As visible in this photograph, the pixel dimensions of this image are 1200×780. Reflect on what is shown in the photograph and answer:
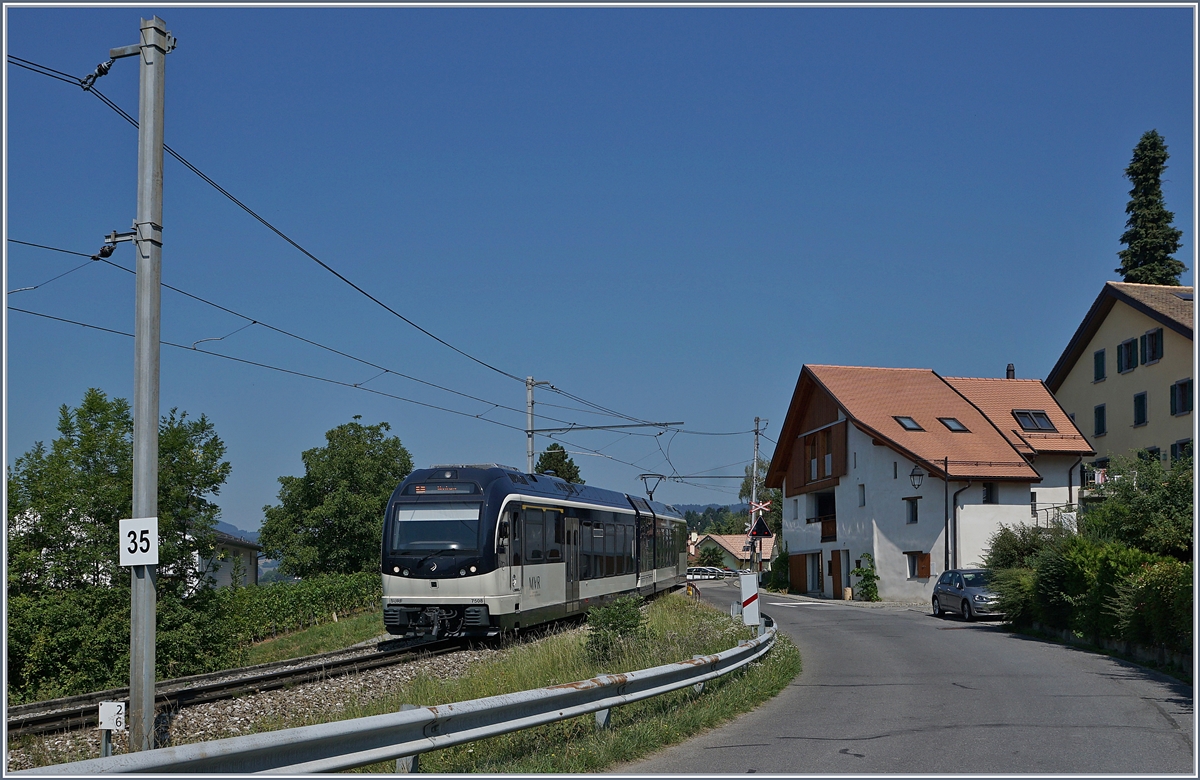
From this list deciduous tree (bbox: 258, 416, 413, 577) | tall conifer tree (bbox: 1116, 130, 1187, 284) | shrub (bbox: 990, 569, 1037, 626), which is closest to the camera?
shrub (bbox: 990, 569, 1037, 626)

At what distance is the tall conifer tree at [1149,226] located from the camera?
57.9 metres

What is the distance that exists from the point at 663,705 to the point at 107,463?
1505 centimetres

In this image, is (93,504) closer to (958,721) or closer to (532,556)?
(532,556)

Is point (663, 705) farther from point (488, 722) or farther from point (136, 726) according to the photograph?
point (136, 726)

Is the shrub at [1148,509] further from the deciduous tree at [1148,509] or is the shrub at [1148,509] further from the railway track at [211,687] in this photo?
the railway track at [211,687]

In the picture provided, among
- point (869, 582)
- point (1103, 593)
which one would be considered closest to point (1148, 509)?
point (1103, 593)

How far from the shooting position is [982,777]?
7.82 meters

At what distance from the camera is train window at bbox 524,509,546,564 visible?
822 inches

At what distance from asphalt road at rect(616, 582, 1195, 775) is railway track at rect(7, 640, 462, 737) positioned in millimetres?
6501

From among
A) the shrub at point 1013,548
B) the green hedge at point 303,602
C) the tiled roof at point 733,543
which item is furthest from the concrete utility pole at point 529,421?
the tiled roof at point 733,543

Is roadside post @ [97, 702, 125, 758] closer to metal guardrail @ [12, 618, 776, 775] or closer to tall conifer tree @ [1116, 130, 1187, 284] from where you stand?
metal guardrail @ [12, 618, 776, 775]

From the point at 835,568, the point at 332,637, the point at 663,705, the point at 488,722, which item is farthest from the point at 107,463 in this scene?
the point at 835,568

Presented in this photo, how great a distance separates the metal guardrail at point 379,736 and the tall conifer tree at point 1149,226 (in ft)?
181

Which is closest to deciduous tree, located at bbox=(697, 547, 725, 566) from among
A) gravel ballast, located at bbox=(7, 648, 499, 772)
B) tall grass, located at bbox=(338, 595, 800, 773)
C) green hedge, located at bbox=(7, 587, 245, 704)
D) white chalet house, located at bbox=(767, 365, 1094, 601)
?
white chalet house, located at bbox=(767, 365, 1094, 601)
